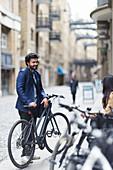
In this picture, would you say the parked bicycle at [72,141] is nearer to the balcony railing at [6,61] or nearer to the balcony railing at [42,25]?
the balcony railing at [6,61]

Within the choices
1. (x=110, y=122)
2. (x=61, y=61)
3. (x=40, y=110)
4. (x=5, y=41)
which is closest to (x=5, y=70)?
(x=5, y=41)

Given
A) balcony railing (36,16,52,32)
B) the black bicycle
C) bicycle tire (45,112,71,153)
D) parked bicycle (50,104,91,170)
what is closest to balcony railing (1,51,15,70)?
balcony railing (36,16,52,32)

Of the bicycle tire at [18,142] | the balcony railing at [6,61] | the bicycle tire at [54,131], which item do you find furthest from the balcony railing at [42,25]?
the bicycle tire at [18,142]

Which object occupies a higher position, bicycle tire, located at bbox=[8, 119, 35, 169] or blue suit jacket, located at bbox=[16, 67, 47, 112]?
blue suit jacket, located at bbox=[16, 67, 47, 112]

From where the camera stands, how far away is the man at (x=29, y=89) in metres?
4.73

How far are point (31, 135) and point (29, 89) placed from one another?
76 centimetres

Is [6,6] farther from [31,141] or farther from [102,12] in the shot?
[31,141]

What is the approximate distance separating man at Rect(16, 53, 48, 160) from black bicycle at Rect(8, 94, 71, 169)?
0.13 m

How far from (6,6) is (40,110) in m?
20.2

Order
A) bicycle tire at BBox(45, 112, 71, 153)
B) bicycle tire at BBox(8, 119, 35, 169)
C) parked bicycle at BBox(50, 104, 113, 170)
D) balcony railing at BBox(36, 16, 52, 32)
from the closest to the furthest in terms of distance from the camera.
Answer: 1. parked bicycle at BBox(50, 104, 113, 170)
2. bicycle tire at BBox(8, 119, 35, 169)
3. bicycle tire at BBox(45, 112, 71, 153)
4. balcony railing at BBox(36, 16, 52, 32)

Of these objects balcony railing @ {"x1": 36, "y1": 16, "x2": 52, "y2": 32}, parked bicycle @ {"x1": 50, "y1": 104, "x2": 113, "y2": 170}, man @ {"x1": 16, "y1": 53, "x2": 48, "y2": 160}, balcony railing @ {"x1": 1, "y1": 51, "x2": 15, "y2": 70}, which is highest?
balcony railing @ {"x1": 36, "y1": 16, "x2": 52, "y2": 32}

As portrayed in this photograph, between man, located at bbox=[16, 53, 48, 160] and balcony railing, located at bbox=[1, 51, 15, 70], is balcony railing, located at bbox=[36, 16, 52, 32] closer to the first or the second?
balcony railing, located at bbox=[1, 51, 15, 70]

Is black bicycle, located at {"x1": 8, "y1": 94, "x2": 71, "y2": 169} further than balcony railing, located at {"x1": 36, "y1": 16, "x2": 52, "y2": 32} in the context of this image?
No

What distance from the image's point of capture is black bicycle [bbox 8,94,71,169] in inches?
171
